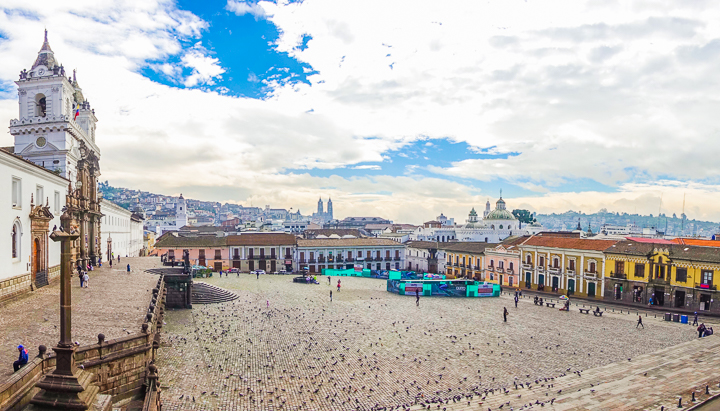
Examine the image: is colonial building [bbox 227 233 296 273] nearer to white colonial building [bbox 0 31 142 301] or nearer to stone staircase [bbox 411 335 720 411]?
white colonial building [bbox 0 31 142 301]

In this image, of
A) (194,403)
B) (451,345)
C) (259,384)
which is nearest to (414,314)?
(451,345)

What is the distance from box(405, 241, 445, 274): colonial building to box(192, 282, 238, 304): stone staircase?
113 feet

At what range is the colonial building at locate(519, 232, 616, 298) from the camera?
42.0 meters

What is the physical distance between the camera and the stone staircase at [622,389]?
50.4 feet

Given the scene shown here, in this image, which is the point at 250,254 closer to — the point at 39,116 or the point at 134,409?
the point at 39,116

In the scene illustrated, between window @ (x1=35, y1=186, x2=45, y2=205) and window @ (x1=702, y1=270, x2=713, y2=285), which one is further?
window @ (x1=702, y1=270, x2=713, y2=285)

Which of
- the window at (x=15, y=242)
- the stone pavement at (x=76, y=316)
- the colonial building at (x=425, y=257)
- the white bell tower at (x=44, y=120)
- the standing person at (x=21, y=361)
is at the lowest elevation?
the colonial building at (x=425, y=257)

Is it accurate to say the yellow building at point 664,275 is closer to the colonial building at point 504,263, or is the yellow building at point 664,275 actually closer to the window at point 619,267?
the window at point 619,267

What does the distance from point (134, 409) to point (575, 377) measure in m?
16.9

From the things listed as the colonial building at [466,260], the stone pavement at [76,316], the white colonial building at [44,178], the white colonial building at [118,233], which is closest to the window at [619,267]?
the colonial building at [466,260]

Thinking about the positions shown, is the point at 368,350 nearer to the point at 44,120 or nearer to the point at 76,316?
the point at 76,316

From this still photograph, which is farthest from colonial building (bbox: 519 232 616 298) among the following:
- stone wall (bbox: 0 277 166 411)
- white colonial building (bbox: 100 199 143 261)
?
white colonial building (bbox: 100 199 143 261)

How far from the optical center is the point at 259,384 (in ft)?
54.3

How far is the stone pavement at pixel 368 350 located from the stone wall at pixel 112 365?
4.62 ft
